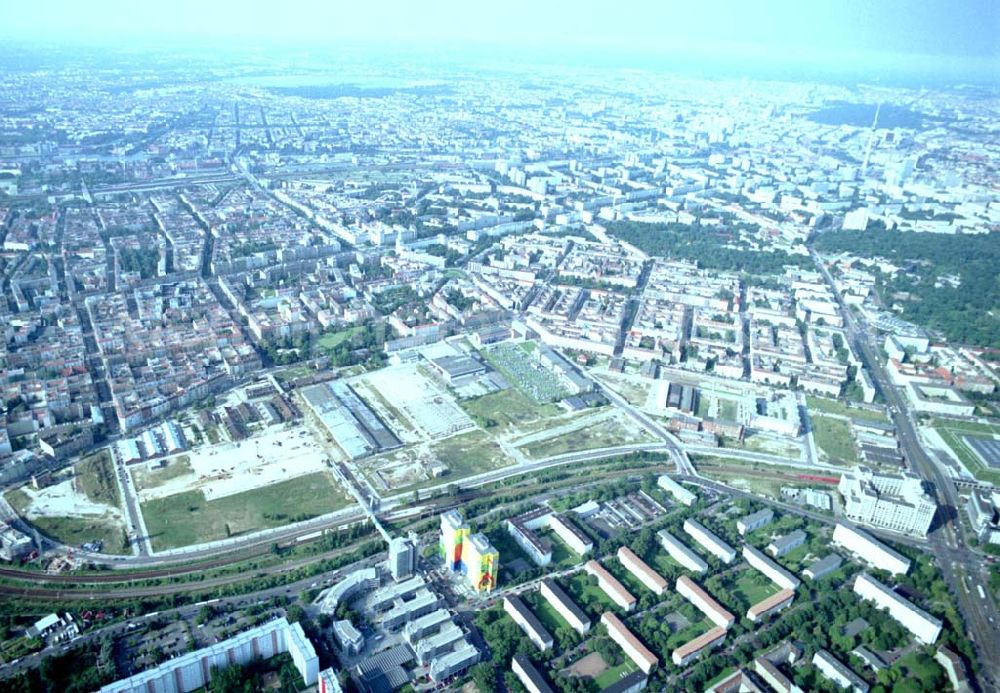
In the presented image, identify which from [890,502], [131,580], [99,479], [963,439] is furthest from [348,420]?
[963,439]

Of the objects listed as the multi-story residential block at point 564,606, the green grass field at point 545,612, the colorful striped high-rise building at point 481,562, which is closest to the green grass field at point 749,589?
the multi-story residential block at point 564,606

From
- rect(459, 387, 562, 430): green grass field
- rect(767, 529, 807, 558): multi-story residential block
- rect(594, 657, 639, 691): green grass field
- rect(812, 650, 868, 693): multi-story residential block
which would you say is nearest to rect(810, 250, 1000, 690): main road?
rect(812, 650, 868, 693): multi-story residential block

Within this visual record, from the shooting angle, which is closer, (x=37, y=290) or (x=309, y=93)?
(x=37, y=290)

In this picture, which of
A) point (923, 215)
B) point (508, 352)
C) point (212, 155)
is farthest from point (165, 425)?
point (923, 215)

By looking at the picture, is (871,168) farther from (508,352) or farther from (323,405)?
(323,405)

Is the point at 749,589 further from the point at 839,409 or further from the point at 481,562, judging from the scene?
the point at 839,409

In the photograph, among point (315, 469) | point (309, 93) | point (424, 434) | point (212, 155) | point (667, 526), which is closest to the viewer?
point (667, 526)

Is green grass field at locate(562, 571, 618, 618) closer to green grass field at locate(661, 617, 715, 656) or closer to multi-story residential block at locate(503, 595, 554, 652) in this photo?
multi-story residential block at locate(503, 595, 554, 652)
